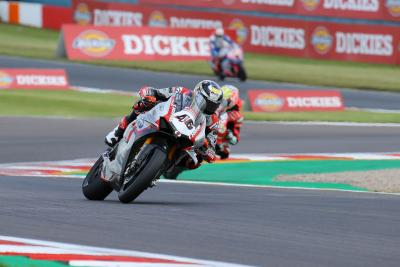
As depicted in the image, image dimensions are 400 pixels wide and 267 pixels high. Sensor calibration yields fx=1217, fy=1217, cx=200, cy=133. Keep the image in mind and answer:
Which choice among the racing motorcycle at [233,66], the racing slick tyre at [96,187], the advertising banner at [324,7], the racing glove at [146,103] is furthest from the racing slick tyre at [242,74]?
the racing glove at [146,103]

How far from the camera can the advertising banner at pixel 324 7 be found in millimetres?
39469

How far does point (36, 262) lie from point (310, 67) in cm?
3287

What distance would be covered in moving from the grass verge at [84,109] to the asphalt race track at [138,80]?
285 centimetres

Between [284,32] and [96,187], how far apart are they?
30687 mm

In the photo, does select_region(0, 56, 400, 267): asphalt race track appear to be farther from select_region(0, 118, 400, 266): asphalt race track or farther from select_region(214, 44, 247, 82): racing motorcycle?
select_region(214, 44, 247, 82): racing motorcycle

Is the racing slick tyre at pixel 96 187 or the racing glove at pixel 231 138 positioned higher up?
the racing slick tyre at pixel 96 187

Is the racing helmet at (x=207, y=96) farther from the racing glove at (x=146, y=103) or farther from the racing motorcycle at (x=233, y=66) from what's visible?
the racing motorcycle at (x=233, y=66)

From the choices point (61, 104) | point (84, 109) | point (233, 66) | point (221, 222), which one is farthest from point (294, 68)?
point (221, 222)

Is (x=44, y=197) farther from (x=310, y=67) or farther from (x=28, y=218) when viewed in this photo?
(x=310, y=67)

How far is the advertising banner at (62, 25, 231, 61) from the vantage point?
3894 cm

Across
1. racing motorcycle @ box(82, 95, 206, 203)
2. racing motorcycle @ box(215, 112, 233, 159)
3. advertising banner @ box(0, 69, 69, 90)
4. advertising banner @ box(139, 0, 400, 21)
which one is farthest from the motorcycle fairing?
advertising banner @ box(139, 0, 400, 21)

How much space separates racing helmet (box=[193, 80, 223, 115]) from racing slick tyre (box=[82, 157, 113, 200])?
1.35 metres

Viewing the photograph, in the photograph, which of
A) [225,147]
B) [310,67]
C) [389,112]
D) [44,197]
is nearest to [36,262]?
[44,197]

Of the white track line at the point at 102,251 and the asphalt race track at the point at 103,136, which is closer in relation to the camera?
the white track line at the point at 102,251
